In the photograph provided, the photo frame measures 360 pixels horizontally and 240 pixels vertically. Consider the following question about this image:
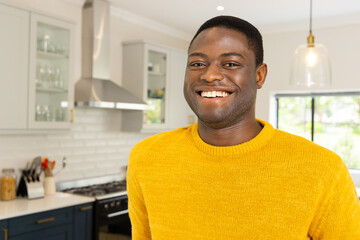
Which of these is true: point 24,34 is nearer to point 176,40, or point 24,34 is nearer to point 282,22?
point 176,40

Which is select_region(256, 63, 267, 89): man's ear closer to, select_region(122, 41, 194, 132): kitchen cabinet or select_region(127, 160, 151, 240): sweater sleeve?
select_region(127, 160, 151, 240): sweater sleeve

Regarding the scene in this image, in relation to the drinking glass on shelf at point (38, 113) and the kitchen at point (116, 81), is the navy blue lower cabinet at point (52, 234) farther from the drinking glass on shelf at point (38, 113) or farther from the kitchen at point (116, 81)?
the drinking glass on shelf at point (38, 113)

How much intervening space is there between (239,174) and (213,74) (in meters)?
0.23

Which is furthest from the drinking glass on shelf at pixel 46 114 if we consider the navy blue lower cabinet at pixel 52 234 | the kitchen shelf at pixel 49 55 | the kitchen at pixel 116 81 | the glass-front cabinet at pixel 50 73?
the navy blue lower cabinet at pixel 52 234

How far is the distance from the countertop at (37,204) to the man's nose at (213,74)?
7.38ft

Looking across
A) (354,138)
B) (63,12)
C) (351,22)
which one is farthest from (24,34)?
(354,138)

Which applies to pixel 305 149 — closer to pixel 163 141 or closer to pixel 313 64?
pixel 163 141

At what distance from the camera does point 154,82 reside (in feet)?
14.7

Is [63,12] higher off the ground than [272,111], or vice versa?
[63,12]

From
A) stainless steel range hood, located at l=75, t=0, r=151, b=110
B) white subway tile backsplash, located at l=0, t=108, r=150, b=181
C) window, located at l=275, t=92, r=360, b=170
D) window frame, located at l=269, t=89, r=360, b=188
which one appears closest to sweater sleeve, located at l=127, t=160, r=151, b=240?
white subway tile backsplash, located at l=0, t=108, r=150, b=181

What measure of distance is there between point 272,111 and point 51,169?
2.90 meters

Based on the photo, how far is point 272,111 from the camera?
201 inches

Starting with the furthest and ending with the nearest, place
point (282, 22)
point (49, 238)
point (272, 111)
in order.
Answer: point (272, 111) → point (282, 22) → point (49, 238)

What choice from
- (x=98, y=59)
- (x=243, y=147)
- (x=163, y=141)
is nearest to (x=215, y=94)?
(x=243, y=147)
